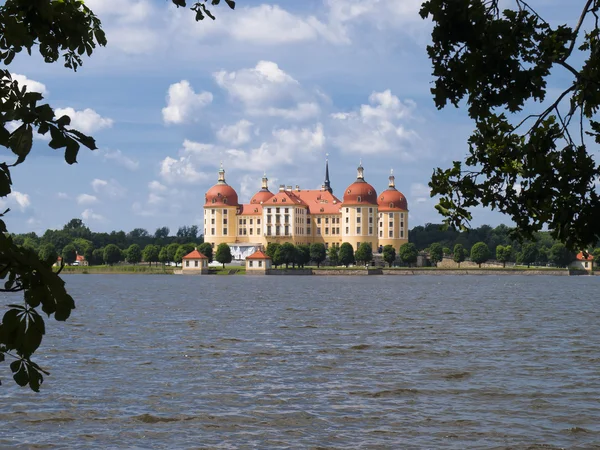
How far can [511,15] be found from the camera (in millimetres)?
5000

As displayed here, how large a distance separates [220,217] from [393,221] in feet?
84.6

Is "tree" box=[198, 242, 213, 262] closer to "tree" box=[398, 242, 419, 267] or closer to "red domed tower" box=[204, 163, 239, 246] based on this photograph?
"red domed tower" box=[204, 163, 239, 246]

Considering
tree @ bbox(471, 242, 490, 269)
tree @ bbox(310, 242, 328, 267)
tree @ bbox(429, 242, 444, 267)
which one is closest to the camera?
tree @ bbox(310, 242, 328, 267)

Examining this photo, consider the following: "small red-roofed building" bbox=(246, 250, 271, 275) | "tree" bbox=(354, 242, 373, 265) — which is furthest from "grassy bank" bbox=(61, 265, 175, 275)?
"tree" bbox=(354, 242, 373, 265)

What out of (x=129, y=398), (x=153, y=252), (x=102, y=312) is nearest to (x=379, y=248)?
(x=153, y=252)

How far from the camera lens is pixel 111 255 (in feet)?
359

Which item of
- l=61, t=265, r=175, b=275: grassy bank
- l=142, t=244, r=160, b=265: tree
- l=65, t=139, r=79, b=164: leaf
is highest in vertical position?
l=142, t=244, r=160, b=265: tree

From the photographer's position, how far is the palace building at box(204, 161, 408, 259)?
11469 cm

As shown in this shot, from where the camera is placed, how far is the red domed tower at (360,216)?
374 ft

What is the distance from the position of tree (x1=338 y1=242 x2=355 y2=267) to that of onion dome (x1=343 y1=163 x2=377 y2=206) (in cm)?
1285

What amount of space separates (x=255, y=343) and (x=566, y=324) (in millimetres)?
11522

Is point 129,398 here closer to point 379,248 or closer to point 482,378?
point 482,378

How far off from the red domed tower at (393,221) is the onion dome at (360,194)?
3.77 metres

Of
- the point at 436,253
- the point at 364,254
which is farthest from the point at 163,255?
the point at 436,253
